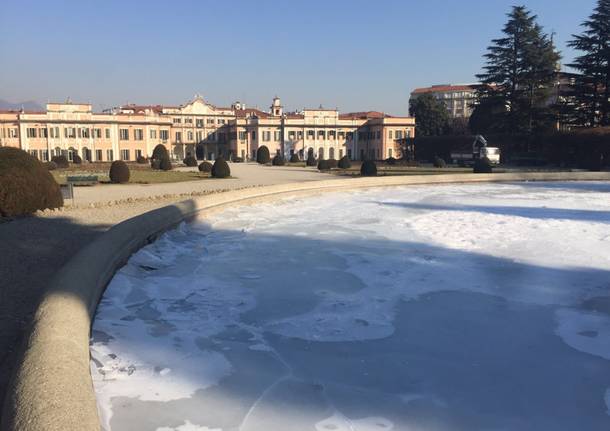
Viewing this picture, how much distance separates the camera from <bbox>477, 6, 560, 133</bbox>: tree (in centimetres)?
4116

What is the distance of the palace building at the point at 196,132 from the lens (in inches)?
2306

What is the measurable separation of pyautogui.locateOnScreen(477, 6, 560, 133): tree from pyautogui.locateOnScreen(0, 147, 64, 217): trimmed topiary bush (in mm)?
37861

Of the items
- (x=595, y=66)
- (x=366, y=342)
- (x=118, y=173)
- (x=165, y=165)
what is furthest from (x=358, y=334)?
(x=595, y=66)

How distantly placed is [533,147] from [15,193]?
38566 millimetres

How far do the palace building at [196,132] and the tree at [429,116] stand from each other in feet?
5.25

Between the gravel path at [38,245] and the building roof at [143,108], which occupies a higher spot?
the building roof at [143,108]

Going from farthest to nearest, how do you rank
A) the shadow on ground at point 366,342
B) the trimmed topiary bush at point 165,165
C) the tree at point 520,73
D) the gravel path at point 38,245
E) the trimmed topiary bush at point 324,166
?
the tree at point 520,73
the trimmed topiary bush at point 324,166
the trimmed topiary bush at point 165,165
the gravel path at point 38,245
the shadow on ground at point 366,342

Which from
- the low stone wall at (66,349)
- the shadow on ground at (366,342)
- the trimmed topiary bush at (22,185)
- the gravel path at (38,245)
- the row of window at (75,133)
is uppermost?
the row of window at (75,133)

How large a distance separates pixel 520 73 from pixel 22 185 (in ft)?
132

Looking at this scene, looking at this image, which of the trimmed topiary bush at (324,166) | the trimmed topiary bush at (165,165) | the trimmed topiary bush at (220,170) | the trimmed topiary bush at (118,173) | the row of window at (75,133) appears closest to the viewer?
the trimmed topiary bush at (118,173)

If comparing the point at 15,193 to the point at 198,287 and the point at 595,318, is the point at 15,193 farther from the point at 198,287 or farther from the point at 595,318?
the point at 595,318

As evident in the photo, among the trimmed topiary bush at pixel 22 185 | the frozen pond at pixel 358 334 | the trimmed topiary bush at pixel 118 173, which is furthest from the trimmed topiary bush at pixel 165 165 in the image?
the frozen pond at pixel 358 334

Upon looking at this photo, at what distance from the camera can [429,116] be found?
63.5 m

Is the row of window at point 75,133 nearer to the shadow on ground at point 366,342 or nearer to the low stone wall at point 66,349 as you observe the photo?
the low stone wall at point 66,349
